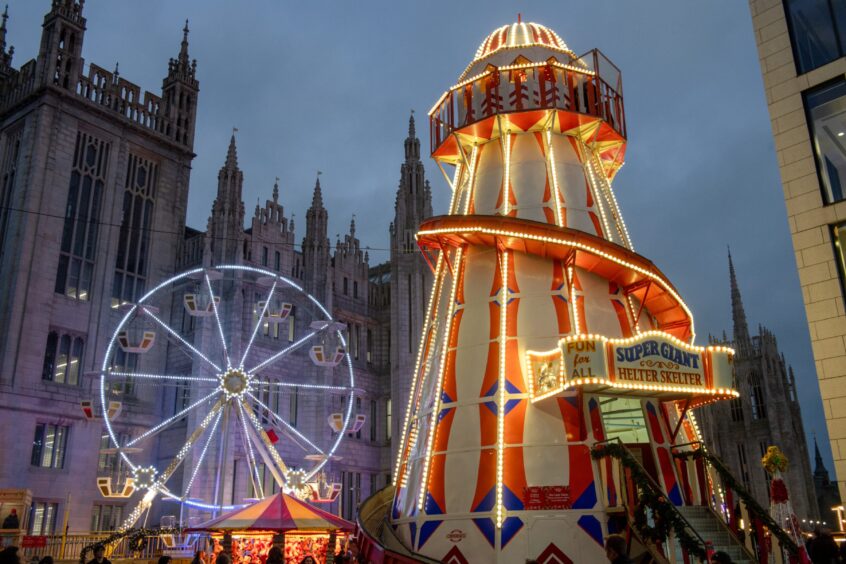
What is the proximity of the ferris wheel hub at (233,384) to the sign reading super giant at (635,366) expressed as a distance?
14.7 m

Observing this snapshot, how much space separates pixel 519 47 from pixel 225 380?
613 inches

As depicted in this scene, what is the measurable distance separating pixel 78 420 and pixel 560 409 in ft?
73.3

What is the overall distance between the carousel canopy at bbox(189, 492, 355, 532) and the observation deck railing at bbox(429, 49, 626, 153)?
10314 millimetres

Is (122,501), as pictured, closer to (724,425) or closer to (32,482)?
(32,482)

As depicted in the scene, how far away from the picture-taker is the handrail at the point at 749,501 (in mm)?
13156

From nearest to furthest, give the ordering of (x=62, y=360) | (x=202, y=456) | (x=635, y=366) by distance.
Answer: (x=635, y=366) < (x=202, y=456) < (x=62, y=360)

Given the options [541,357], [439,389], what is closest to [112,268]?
[439,389]

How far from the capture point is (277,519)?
1538 centimetres

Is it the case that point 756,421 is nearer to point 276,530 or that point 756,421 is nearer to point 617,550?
point 276,530

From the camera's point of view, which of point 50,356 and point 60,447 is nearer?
point 60,447

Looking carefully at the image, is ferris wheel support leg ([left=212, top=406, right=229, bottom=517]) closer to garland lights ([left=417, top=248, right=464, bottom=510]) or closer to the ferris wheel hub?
the ferris wheel hub

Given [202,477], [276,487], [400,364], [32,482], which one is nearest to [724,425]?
[400,364]

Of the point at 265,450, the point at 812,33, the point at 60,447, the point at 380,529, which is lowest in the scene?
the point at 380,529

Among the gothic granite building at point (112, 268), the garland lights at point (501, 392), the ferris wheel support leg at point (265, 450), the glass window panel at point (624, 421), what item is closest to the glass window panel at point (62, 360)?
the gothic granite building at point (112, 268)
